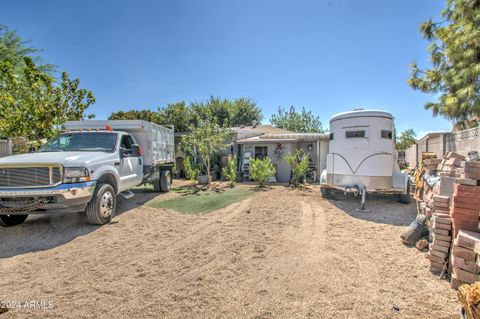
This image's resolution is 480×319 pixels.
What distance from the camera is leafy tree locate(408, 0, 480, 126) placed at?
9.27 meters

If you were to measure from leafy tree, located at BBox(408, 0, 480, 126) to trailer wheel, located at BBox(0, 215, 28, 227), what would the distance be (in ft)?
49.3

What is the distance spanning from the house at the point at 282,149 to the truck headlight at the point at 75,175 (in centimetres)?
947

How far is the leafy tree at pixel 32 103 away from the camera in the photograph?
1065cm

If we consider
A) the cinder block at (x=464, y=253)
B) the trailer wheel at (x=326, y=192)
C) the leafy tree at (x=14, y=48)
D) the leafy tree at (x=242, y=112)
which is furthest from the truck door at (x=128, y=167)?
the leafy tree at (x=242, y=112)

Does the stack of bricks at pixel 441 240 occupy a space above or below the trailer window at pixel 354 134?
below

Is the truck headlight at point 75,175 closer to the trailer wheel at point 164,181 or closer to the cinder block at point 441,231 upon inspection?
the trailer wheel at point 164,181

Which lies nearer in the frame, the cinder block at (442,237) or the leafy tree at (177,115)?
the cinder block at (442,237)

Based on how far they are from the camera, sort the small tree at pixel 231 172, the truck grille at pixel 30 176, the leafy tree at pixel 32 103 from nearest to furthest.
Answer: the truck grille at pixel 30 176 → the leafy tree at pixel 32 103 → the small tree at pixel 231 172

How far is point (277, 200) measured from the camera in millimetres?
7879

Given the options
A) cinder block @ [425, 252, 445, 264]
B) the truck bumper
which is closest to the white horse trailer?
cinder block @ [425, 252, 445, 264]

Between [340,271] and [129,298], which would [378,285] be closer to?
[340,271]

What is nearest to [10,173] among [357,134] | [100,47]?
[357,134]

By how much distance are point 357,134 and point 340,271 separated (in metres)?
5.17

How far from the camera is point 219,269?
10.7ft
